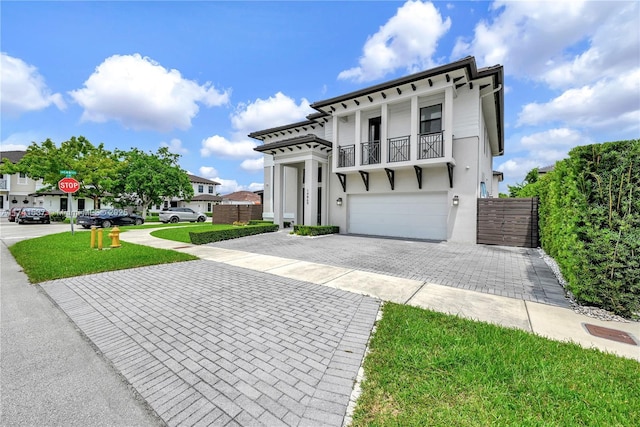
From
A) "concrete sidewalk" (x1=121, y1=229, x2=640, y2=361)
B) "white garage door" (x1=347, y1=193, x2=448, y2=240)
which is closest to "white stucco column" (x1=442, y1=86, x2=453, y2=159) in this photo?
"white garage door" (x1=347, y1=193, x2=448, y2=240)

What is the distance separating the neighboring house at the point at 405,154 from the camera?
1112 centimetres

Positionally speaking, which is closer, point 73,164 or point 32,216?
point 32,216

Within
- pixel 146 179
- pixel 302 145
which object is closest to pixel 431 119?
pixel 302 145

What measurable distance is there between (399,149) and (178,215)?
73.4ft

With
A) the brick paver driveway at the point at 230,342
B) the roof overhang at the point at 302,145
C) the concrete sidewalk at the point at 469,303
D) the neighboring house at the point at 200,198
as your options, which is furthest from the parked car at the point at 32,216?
the concrete sidewalk at the point at 469,303

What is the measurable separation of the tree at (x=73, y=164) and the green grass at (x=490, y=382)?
104 ft

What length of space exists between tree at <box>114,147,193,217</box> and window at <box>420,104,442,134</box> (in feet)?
94.7

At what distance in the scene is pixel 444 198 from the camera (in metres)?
11.9

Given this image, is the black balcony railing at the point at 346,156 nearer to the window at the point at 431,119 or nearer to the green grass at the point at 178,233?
the window at the point at 431,119

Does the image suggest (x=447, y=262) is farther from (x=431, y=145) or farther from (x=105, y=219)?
(x=105, y=219)

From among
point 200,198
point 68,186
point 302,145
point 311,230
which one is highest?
point 302,145

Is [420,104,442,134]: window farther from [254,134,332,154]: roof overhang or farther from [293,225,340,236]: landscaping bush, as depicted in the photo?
[293,225,340,236]: landscaping bush

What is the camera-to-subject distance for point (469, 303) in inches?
171

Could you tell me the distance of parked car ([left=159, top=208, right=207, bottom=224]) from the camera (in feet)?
81.9
